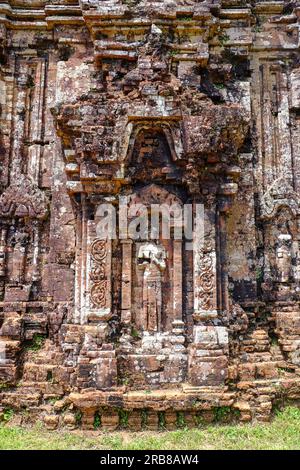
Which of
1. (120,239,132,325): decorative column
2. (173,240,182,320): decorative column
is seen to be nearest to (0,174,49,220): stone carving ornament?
(120,239,132,325): decorative column

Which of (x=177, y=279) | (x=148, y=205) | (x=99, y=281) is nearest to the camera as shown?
(x=99, y=281)

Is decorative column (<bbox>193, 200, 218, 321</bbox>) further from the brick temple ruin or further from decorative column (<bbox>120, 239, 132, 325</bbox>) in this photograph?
decorative column (<bbox>120, 239, 132, 325</bbox>)

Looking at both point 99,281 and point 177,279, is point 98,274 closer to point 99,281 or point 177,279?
point 99,281

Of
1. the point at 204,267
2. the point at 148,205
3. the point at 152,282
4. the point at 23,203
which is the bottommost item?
the point at 152,282

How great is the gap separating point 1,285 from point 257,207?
556 cm

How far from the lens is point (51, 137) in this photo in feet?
35.9

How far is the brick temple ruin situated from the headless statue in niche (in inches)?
1.0

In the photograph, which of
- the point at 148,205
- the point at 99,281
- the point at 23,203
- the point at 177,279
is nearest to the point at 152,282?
the point at 177,279

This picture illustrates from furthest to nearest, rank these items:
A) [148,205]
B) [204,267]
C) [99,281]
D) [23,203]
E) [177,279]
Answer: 1. [23,203]
2. [148,205]
3. [177,279]
4. [204,267]
5. [99,281]

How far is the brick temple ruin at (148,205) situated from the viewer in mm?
9055

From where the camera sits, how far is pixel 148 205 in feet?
31.8

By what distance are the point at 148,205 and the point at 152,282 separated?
1.47 meters

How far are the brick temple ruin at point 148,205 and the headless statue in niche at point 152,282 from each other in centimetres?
3

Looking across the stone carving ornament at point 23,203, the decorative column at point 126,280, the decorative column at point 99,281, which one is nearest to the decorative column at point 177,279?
the decorative column at point 126,280
